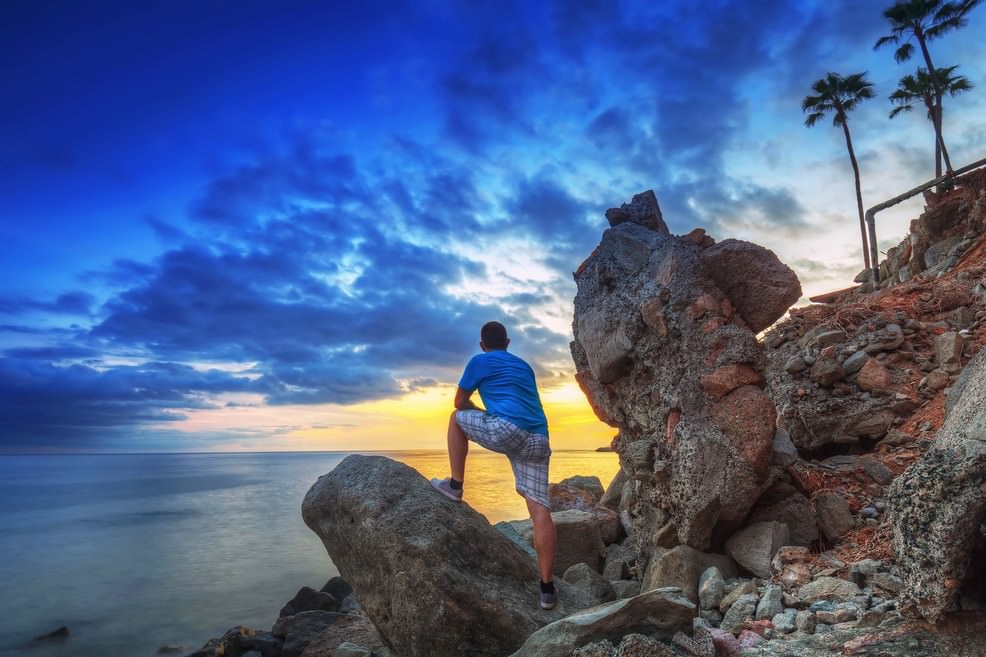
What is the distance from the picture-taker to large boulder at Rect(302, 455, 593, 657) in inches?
226

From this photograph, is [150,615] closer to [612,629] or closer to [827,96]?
[612,629]

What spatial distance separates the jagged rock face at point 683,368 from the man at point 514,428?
2.25 metres

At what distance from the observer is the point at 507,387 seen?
19.5 ft

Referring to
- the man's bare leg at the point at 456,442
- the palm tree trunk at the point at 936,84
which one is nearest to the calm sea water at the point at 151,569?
the man's bare leg at the point at 456,442

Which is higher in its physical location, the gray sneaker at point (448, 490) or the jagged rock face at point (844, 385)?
the jagged rock face at point (844, 385)

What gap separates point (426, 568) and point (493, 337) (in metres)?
2.45

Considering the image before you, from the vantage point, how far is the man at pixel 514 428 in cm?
574

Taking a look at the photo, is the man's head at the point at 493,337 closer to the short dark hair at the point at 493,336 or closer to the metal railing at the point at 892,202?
the short dark hair at the point at 493,336

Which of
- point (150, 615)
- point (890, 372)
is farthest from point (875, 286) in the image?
point (150, 615)

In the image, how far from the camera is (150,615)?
1518 centimetres

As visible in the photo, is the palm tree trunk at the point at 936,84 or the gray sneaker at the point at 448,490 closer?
the gray sneaker at the point at 448,490

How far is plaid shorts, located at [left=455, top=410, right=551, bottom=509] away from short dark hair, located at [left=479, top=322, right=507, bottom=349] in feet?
2.67

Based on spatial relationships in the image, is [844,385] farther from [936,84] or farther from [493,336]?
[936,84]

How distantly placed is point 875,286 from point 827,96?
20.3 m
